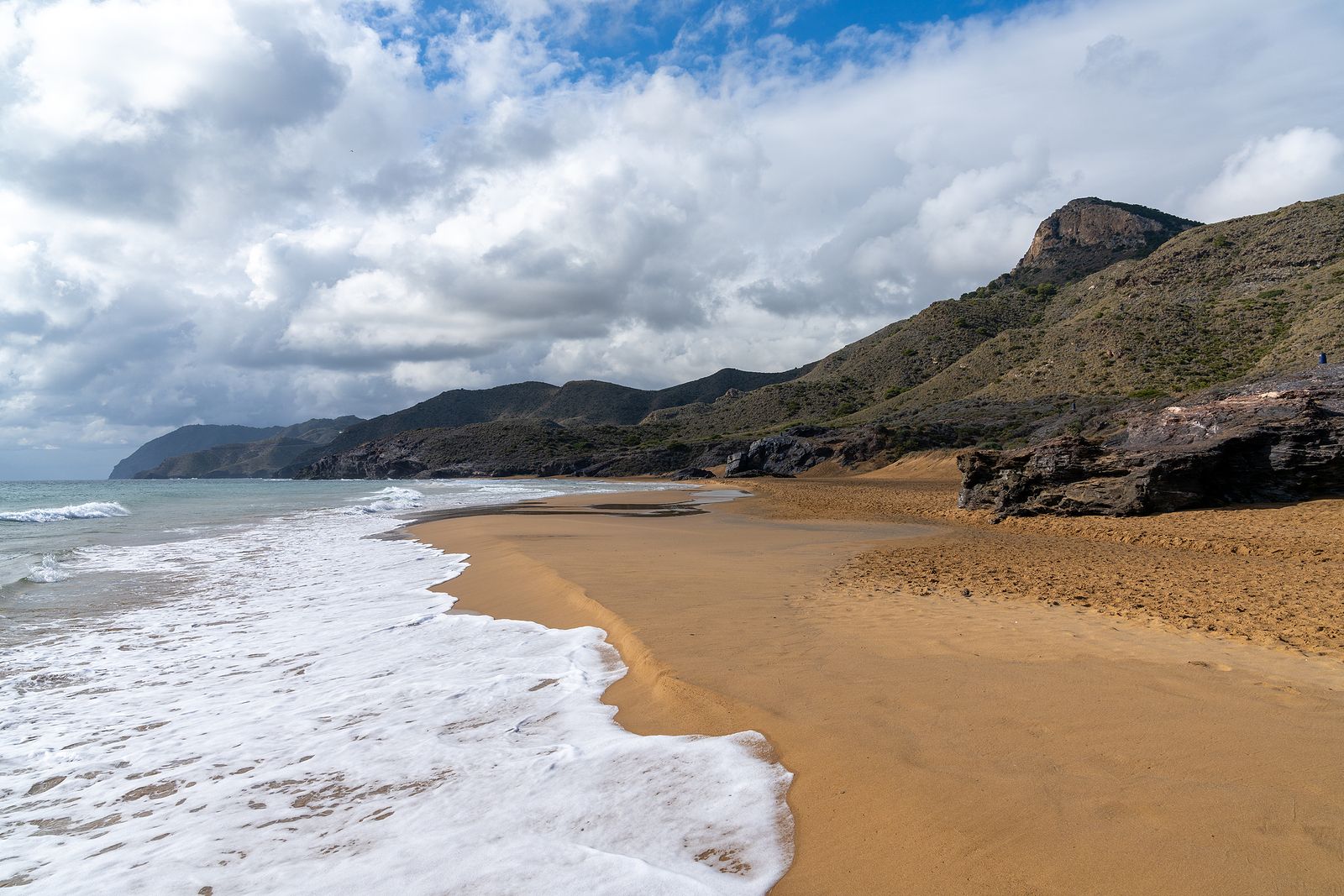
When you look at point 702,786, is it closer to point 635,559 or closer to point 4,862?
point 4,862

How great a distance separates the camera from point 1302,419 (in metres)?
14.9

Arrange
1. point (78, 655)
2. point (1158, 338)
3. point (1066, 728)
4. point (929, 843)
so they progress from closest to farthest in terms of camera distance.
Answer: point (929, 843), point (1066, 728), point (78, 655), point (1158, 338)

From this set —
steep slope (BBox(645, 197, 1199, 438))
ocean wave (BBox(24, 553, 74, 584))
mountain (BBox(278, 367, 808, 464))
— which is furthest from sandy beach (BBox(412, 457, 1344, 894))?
mountain (BBox(278, 367, 808, 464))

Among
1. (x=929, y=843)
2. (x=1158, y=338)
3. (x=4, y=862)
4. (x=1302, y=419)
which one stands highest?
(x=1158, y=338)

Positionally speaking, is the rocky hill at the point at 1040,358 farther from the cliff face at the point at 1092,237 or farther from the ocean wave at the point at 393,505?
the ocean wave at the point at 393,505

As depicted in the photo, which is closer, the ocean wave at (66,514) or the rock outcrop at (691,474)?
the ocean wave at (66,514)

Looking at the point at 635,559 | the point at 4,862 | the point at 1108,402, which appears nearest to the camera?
the point at 4,862

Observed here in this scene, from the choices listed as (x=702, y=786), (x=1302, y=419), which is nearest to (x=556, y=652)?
(x=702, y=786)

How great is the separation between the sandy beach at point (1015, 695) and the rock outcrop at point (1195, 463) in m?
3.16

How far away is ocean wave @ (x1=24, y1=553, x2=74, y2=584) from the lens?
12.2 meters

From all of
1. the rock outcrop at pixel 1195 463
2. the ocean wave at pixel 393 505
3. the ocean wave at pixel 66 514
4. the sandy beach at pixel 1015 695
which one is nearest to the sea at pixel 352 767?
the sandy beach at pixel 1015 695

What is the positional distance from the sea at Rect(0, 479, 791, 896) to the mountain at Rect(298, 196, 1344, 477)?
1443 inches

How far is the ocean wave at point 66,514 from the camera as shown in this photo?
93.9ft

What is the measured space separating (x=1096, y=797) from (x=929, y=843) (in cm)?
92
